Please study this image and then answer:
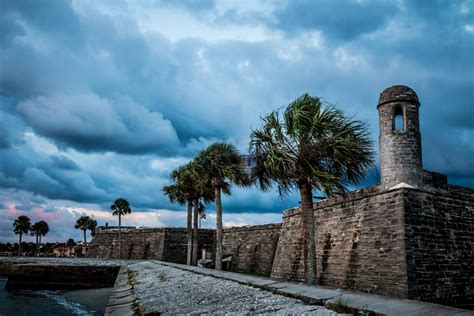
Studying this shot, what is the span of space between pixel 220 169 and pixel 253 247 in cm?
884

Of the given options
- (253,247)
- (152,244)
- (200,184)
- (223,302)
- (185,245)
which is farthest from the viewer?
(152,244)

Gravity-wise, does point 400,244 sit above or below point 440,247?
above

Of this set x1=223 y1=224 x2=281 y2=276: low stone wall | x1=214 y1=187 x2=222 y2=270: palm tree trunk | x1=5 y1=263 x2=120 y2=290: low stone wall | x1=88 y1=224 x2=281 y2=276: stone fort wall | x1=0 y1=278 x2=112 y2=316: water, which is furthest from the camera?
x1=88 y1=224 x2=281 y2=276: stone fort wall

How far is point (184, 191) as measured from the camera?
31.2 meters

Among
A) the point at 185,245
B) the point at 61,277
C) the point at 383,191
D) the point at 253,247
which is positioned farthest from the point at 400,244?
the point at 185,245

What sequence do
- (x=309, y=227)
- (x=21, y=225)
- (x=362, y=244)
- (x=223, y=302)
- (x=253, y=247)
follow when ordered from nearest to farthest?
1. (x=223, y=302)
2. (x=309, y=227)
3. (x=362, y=244)
4. (x=253, y=247)
5. (x=21, y=225)

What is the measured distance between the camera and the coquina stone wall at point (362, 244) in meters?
13.4

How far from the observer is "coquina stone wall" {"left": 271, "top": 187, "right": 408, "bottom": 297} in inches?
527

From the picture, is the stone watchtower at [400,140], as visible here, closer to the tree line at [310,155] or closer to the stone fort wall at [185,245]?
the tree line at [310,155]

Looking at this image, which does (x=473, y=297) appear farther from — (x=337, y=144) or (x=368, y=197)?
(x=337, y=144)

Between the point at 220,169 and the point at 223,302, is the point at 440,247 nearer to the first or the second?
the point at 223,302

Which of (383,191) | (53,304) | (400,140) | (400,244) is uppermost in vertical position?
(400,140)

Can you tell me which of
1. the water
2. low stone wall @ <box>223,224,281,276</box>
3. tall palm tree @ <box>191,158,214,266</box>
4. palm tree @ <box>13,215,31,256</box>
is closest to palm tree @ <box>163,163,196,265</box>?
tall palm tree @ <box>191,158,214,266</box>

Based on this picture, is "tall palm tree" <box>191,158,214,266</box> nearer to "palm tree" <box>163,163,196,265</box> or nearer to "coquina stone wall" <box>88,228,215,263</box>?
"palm tree" <box>163,163,196,265</box>
